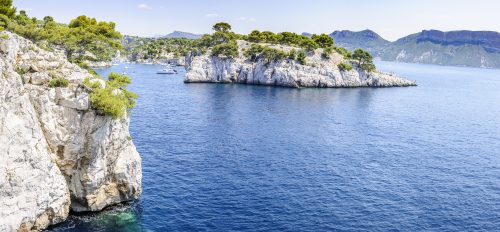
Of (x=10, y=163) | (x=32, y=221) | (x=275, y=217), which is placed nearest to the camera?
(x=10, y=163)

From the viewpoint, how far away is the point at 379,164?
82562 millimetres

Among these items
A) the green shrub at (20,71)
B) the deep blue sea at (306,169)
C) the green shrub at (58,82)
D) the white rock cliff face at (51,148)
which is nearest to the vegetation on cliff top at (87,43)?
the green shrub at (58,82)

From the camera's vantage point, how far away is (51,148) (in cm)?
4972

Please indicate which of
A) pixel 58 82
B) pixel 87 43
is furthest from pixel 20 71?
pixel 87 43

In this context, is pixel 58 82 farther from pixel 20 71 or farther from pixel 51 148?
Answer: pixel 51 148

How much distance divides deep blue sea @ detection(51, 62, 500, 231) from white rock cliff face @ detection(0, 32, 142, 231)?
3492 mm

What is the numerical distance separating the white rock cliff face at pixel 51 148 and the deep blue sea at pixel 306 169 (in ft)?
11.5

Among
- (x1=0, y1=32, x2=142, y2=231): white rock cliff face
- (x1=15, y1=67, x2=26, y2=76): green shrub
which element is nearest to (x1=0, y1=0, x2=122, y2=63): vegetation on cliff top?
(x1=0, y1=32, x2=142, y2=231): white rock cliff face

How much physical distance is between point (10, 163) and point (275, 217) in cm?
3330

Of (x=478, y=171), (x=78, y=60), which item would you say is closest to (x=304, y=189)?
(x=478, y=171)

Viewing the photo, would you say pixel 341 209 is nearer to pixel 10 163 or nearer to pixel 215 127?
pixel 10 163

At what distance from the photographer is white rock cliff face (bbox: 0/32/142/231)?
42969mm

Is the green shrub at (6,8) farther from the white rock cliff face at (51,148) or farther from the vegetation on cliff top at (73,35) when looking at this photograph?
the white rock cliff face at (51,148)

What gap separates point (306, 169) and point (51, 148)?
45159mm
